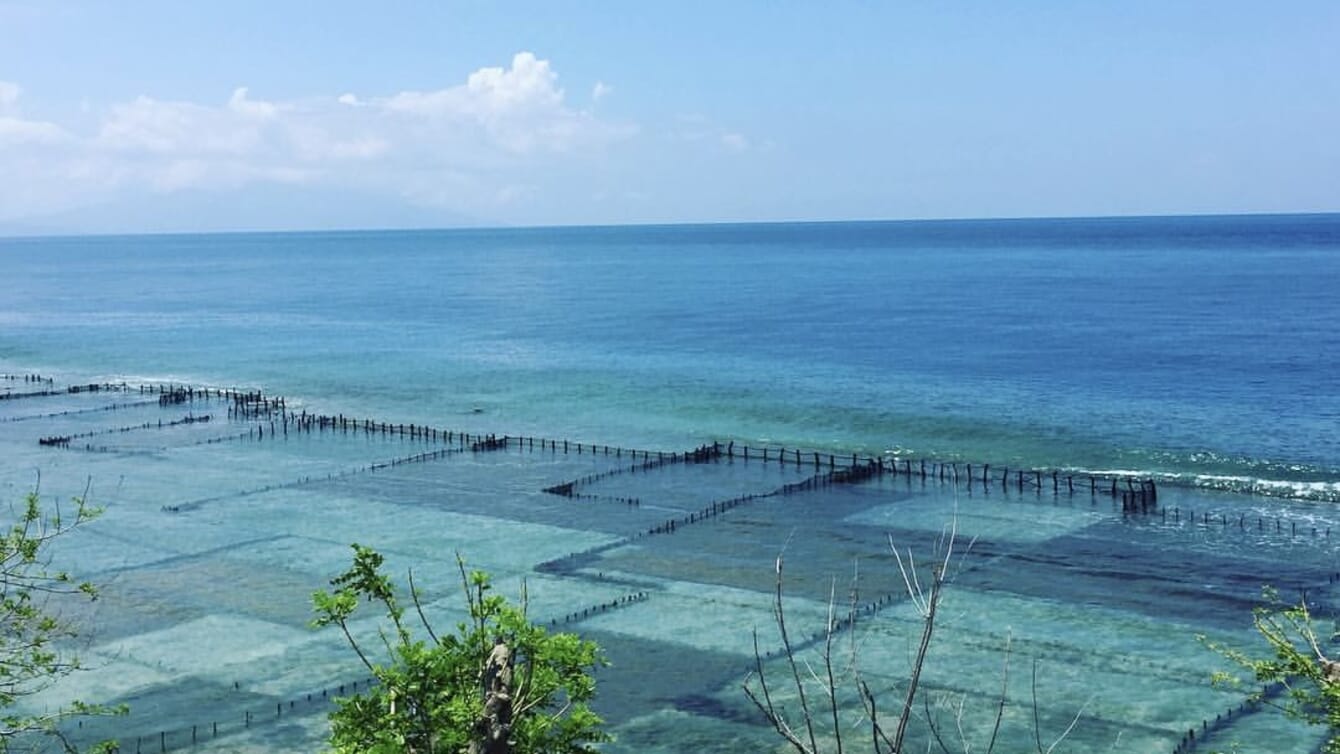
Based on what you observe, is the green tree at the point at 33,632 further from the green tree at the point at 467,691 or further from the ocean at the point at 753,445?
the green tree at the point at 467,691

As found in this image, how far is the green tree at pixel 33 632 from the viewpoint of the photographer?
20219 millimetres

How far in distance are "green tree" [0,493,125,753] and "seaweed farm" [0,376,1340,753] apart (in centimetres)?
127

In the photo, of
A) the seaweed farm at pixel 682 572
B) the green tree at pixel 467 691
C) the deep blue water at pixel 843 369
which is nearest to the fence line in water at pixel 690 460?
the seaweed farm at pixel 682 572

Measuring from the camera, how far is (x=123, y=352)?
142375 mm

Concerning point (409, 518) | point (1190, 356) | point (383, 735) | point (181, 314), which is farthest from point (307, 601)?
point (181, 314)

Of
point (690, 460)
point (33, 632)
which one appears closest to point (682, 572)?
point (690, 460)

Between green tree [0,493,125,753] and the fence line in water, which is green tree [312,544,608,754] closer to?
green tree [0,493,125,753]

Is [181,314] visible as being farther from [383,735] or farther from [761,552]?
[383,735]

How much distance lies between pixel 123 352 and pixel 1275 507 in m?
125

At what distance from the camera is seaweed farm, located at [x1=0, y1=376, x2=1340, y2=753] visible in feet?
129

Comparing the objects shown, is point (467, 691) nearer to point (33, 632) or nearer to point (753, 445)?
point (33, 632)

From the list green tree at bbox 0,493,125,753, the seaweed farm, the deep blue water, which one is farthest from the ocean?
green tree at bbox 0,493,125,753

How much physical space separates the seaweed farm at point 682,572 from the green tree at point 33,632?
1273mm

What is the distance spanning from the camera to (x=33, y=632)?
43.8 meters
